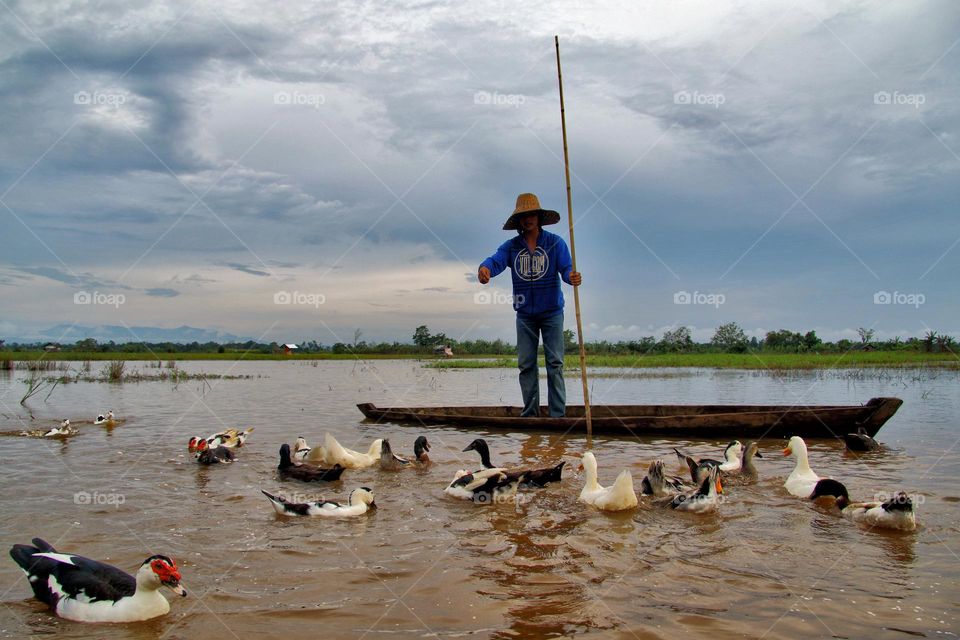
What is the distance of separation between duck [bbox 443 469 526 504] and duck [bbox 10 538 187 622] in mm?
2933

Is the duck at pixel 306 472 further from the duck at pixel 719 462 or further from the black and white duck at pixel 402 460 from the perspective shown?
the duck at pixel 719 462

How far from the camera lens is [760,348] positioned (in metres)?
45.1

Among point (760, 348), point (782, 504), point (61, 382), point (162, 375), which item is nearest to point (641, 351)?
point (760, 348)

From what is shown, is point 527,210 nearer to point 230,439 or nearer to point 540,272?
point 540,272

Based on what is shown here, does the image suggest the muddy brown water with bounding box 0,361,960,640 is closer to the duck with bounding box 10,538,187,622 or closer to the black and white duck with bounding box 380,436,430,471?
the duck with bounding box 10,538,187,622

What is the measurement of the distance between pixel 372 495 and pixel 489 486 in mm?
1107

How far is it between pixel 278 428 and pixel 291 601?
838cm

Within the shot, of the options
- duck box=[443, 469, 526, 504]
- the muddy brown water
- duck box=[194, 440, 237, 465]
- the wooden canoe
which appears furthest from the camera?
the wooden canoe

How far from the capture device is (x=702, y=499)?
5.71 metres

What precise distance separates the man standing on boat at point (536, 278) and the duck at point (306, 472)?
13.1 feet

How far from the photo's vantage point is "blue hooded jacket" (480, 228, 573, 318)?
1035 centimetres

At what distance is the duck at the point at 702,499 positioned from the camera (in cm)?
570

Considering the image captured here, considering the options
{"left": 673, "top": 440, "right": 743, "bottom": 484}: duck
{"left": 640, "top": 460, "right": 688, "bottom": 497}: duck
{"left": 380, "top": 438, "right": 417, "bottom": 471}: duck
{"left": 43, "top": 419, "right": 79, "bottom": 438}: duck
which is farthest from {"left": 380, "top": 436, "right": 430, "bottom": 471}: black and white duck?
{"left": 43, "top": 419, "right": 79, "bottom": 438}: duck

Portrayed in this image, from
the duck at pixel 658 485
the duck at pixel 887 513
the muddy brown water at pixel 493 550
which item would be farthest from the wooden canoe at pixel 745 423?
the duck at pixel 887 513
